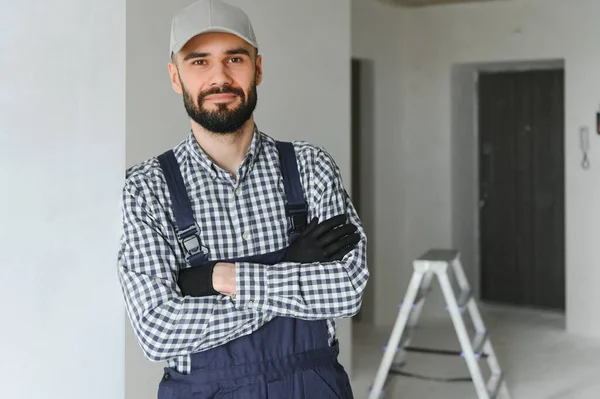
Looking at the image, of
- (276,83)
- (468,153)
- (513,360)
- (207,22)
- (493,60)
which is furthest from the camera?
(468,153)

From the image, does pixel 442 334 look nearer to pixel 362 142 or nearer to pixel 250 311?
pixel 362 142

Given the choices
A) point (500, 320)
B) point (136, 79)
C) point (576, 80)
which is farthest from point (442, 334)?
point (136, 79)

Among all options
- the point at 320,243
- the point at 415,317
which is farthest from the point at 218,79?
the point at 415,317

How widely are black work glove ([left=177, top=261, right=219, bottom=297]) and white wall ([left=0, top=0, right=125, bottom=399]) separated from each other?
0.90ft

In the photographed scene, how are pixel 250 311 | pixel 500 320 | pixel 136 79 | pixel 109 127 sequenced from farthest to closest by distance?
pixel 500 320
pixel 136 79
pixel 109 127
pixel 250 311

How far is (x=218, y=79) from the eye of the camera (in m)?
1.83

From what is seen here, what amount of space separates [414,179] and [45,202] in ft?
21.1

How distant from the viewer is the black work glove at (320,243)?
1.89 metres

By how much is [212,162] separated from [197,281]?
287 millimetres

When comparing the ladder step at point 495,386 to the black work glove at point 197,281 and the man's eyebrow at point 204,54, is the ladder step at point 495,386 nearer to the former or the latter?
the black work glove at point 197,281

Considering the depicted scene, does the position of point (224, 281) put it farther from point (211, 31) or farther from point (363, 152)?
point (363, 152)

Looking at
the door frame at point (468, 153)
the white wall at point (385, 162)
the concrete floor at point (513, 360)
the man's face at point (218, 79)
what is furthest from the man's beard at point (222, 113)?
the door frame at point (468, 153)

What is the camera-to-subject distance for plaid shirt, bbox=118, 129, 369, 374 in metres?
1.78

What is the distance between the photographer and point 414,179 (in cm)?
805
